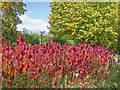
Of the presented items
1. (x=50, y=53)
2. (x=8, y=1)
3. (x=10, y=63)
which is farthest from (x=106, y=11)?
(x=10, y=63)

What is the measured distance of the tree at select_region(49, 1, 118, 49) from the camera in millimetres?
7430

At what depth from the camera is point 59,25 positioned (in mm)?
7770

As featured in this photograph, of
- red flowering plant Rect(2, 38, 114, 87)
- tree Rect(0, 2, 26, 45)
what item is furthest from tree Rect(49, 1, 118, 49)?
red flowering plant Rect(2, 38, 114, 87)

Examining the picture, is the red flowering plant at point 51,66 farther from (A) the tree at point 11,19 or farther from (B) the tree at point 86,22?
(B) the tree at point 86,22

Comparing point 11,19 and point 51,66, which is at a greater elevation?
point 11,19

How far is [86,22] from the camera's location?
297 inches

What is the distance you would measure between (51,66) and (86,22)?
16.1 ft

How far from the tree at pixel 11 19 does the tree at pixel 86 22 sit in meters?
1.52

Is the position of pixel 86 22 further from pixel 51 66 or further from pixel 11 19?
pixel 51 66

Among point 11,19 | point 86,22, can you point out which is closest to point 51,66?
point 11,19

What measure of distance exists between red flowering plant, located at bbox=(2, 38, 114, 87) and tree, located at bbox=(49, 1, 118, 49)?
3.93m

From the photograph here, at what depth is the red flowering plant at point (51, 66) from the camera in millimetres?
2518

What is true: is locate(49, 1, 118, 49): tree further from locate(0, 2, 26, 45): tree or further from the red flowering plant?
the red flowering plant

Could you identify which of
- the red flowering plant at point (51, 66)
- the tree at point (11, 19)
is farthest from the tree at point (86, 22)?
the red flowering plant at point (51, 66)
